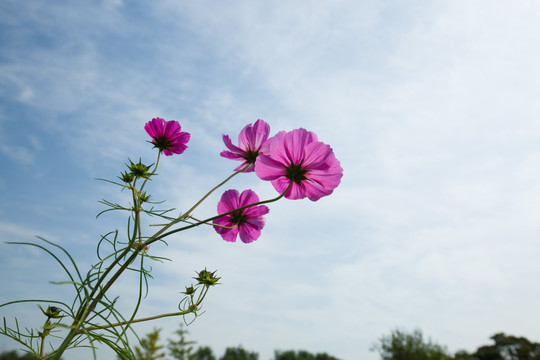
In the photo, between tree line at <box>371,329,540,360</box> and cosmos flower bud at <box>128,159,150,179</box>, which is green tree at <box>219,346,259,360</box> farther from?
cosmos flower bud at <box>128,159,150,179</box>

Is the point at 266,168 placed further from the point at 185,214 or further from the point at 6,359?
the point at 6,359

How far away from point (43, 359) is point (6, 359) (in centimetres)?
555

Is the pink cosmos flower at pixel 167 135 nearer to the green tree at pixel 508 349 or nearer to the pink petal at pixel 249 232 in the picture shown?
the pink petal at pixel 249 232

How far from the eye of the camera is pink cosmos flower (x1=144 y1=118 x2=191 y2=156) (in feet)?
3.32

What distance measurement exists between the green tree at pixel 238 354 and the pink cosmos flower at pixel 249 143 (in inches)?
1171

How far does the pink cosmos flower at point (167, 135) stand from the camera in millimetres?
1013

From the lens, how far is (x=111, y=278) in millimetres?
635

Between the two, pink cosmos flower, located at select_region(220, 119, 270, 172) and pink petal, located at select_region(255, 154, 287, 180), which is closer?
pink petal, located at select_region(255, 154, 287, 180)

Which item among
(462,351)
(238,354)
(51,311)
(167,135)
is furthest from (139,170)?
(238,354)

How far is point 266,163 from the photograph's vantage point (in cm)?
83

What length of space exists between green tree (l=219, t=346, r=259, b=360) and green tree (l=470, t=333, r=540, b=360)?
16.5 meters

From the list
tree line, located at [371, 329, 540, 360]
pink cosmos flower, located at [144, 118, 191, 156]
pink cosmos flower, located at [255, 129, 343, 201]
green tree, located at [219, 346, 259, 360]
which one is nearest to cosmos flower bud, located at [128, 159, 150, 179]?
pink cosmos flower, located at [144, 118, 191, 156]

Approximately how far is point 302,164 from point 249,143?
184 millimetres

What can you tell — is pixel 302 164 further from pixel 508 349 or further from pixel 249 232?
pixel 508 349
